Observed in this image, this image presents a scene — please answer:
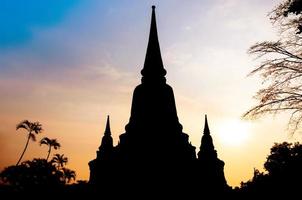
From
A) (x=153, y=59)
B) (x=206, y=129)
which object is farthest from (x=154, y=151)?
(x=153, y=59)

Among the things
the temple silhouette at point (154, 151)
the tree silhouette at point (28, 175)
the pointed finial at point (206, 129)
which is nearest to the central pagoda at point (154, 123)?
the temple silhouette at point (154, 151)

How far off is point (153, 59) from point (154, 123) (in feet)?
27.3

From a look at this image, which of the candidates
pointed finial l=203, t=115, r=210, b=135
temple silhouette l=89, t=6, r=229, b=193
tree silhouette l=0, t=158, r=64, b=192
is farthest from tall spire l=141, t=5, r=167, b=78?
tree silhouette l=0, t=158, r=64, b=192

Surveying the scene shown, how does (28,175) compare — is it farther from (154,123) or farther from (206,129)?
(206,129)

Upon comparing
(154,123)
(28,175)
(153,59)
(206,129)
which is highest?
(153,59)

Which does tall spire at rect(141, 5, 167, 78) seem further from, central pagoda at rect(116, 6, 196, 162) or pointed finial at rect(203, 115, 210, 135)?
pointed finial at rect(203, 115, 210, 135)

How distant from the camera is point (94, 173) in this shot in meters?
47.6

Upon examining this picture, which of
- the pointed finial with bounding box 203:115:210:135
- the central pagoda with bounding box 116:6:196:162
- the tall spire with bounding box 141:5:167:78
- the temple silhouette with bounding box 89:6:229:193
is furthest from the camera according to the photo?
the pointed finial with bounding box 203:115:210:135

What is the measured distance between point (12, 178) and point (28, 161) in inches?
107

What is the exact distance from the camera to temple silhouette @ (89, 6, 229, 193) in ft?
132

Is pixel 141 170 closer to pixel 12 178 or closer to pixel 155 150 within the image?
pixel 155 150

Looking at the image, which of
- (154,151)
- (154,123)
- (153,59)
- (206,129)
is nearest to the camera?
(154,151)

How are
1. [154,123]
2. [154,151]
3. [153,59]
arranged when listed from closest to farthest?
1. [154,151]
2. [154,123]
3. [153,59]

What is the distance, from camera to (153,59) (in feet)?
156
